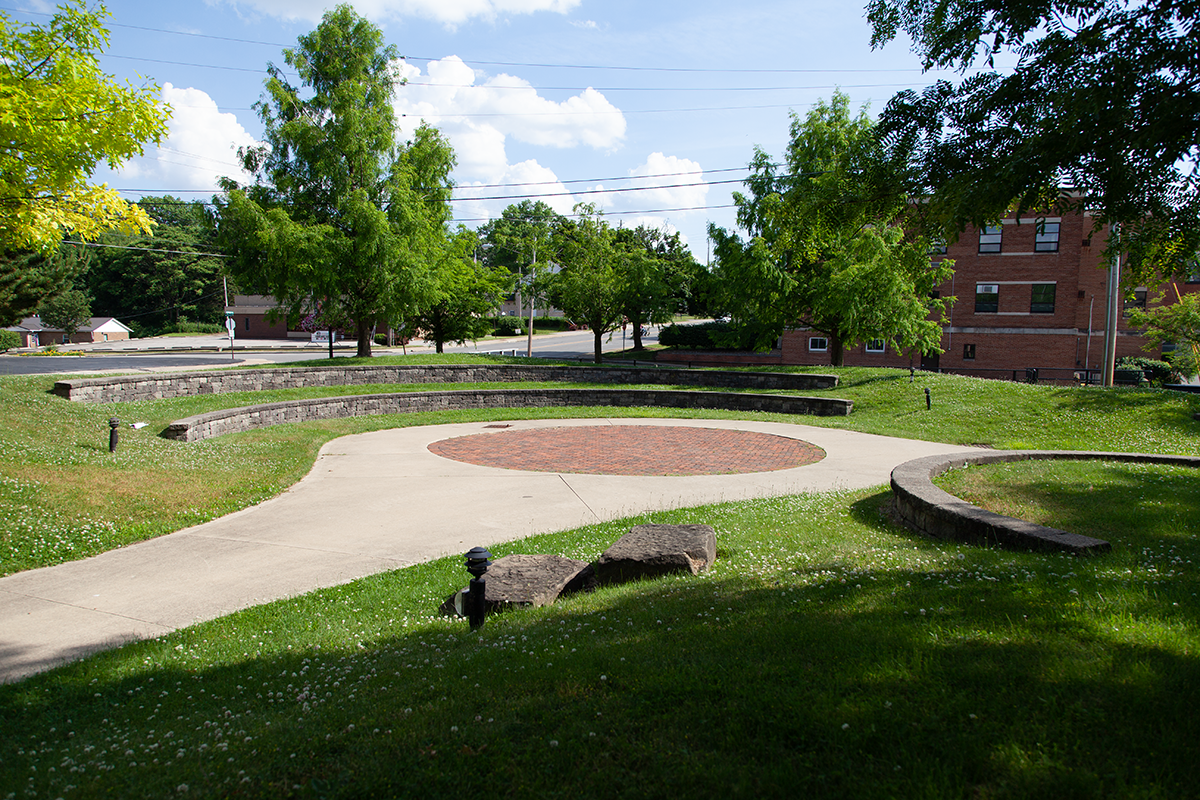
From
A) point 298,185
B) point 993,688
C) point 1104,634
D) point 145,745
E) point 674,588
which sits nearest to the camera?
point 993,688

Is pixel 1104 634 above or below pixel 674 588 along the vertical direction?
above

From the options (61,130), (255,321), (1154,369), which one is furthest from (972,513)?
(255,321)

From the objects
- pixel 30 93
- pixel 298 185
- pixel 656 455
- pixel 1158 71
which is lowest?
pixel 656 455

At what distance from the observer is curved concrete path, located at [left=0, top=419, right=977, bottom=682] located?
5977mm

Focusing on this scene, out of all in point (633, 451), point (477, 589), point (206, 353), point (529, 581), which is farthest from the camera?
point (206, 353)

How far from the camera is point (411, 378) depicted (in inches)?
1006

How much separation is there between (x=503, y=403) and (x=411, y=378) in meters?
4.85

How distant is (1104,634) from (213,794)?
4381 millimetres

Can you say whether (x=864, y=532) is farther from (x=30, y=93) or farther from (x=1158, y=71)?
(x=30, y=93)

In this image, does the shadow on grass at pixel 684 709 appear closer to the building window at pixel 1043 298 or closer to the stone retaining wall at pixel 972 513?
the stone retaining wall at pixel 972 513

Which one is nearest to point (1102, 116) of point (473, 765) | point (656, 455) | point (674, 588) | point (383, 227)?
point (674, 588)

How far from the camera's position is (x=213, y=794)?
286 cm

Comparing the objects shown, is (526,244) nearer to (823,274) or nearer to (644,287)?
(644,287)

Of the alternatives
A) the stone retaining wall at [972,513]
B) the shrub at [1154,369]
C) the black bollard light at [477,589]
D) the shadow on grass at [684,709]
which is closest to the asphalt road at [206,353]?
the black bollard light at [477,589]
